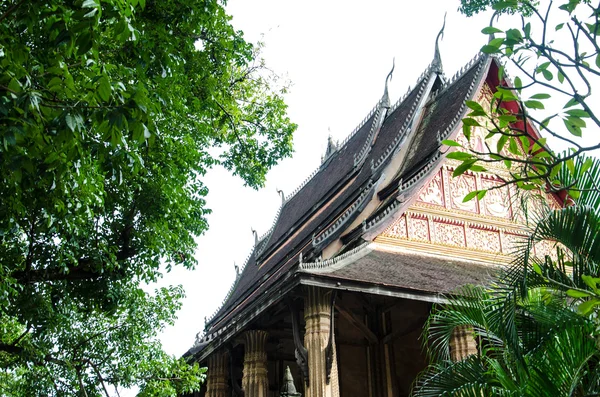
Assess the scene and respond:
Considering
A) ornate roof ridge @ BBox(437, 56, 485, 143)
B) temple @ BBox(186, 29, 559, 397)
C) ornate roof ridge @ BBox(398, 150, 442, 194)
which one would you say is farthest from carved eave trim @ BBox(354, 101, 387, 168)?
ornate roof ridge @ BBox(398, 150, 442, 194)

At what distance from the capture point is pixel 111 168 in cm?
582

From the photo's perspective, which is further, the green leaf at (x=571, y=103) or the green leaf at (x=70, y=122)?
the green leaf at (x=70, y=122)

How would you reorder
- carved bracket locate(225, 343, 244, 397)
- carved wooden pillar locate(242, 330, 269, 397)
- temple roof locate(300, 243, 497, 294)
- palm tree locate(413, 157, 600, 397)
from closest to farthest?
palm tree locate(413, 157, 600, 397), temple roof locate(300, 243, 497, 294), carved wooden pillar locate(242, 330, 269, 397), carved bracket locate(225, 343, 244, 397)

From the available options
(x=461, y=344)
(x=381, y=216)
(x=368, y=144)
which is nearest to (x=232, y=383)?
(x=381, y=216)

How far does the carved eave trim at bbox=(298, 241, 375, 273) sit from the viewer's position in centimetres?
1124

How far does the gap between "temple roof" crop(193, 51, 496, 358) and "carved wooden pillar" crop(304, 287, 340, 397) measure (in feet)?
1.75

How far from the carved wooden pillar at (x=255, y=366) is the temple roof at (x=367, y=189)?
810 millimetres

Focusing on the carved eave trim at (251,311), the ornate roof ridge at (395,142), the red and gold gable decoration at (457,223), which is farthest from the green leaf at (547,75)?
the ornate roof ridge at (395,142)

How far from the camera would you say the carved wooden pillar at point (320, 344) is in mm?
10828

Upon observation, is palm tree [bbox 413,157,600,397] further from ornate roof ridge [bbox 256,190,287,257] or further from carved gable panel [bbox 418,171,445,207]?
ornate roof ridge [bbox 256,190,287,257]

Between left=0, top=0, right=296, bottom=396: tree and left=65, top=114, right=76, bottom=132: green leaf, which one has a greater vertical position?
left=0, top=0, right=296, bottom=396: tree

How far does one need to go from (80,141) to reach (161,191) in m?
3.51

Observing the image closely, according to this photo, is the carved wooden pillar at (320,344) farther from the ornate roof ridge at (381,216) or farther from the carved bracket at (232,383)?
the carved bracket at (232,383)

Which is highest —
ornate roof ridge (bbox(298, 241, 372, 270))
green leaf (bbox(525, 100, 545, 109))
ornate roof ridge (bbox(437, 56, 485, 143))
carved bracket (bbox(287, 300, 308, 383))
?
ornate roof ridge (bbox(437, 56, 485, 143))
